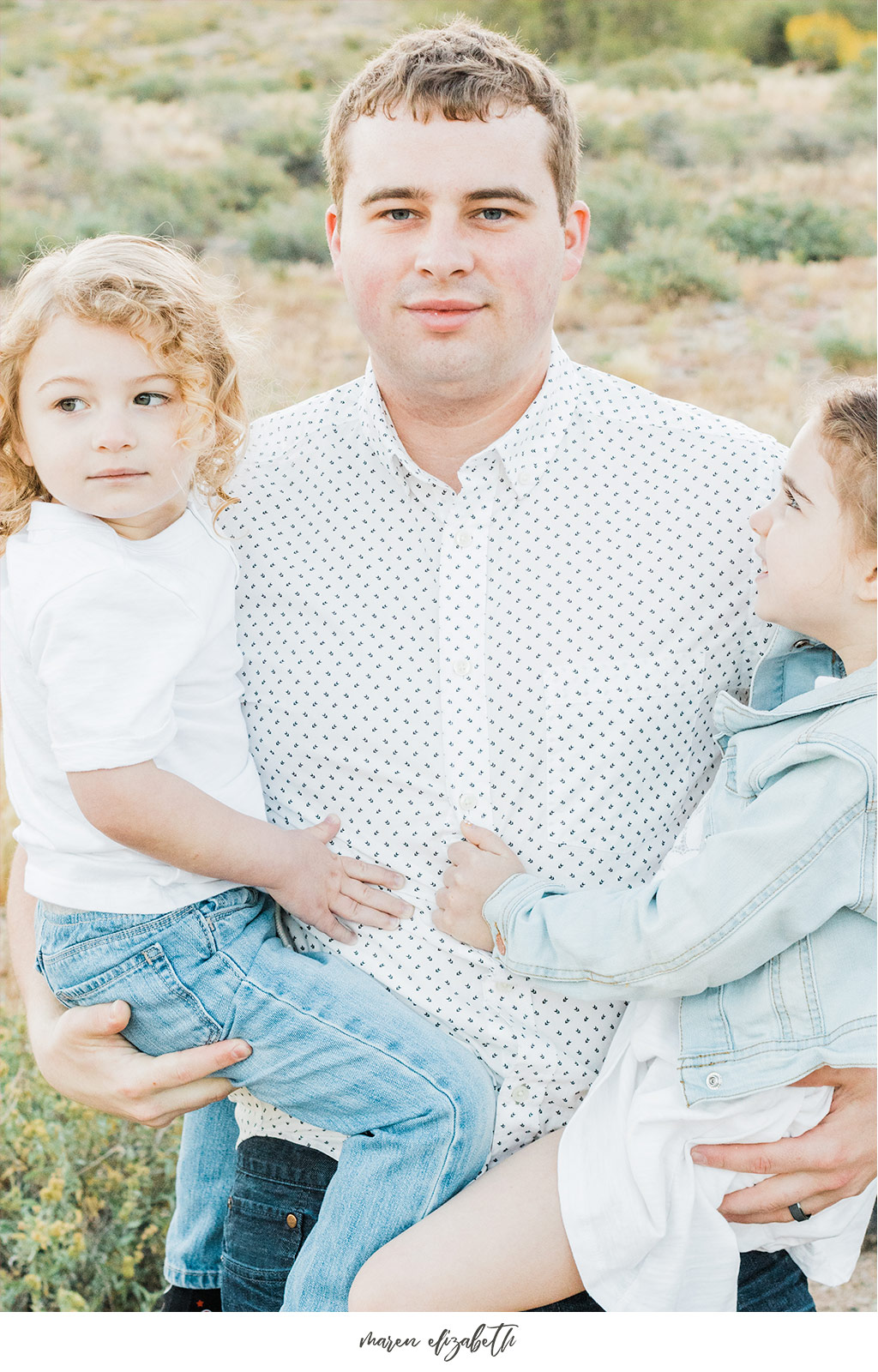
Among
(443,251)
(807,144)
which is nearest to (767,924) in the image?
(443,251)

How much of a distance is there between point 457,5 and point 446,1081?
570 cm

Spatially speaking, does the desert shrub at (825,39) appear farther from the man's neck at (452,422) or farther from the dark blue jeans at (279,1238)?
the dark blue jeans at (279,1238)

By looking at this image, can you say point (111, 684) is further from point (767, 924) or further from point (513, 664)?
point (767, 924)

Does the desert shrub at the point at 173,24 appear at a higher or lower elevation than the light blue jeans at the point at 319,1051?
higher

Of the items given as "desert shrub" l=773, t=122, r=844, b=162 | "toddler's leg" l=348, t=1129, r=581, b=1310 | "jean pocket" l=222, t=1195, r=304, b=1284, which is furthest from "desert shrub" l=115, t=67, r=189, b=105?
"toddler's leg" l=348, t=1129, r=581, b=1310

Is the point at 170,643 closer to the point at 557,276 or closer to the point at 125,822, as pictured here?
the point at 125,822

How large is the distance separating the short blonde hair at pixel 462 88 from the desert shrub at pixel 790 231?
3.61 meters

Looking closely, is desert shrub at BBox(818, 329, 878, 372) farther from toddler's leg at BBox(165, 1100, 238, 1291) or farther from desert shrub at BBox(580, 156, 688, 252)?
toddler's leg at BBox(165, 1100, 238, 1291)

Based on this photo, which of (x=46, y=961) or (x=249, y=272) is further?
(x=249, y=272)

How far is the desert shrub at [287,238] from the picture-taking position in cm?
564

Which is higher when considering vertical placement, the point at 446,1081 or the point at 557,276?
the point at 557,276

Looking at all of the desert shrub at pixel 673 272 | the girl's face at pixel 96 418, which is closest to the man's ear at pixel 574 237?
the girl's face at pixel 96 418
